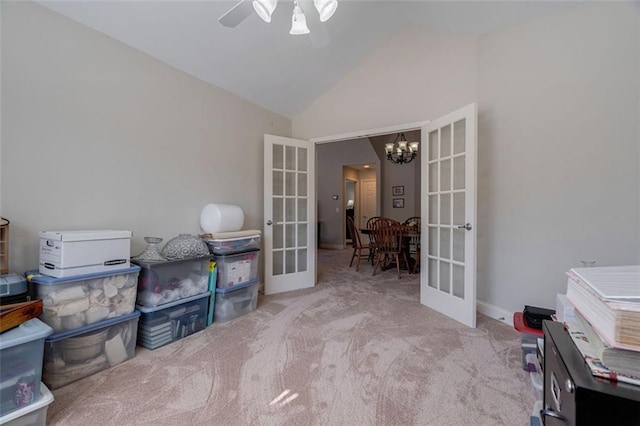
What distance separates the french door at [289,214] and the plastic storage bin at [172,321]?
1.08m

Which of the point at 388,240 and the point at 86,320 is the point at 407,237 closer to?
the point at 388,240

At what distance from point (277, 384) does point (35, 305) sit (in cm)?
127

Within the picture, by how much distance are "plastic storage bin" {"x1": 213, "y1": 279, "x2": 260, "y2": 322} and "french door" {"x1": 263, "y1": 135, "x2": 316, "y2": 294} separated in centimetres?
57

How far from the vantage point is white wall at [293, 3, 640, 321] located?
1971mm

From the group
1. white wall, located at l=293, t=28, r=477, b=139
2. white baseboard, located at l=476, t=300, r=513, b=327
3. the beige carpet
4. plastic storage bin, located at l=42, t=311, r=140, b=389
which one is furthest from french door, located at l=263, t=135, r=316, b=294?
white baseboard, located at l=476, t=300, r=513, b=327

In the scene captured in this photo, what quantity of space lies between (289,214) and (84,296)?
2.25m

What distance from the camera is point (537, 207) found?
2.38m

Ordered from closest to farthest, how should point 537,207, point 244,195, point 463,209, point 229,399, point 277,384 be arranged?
1. point 229,399
2. point 277,384
3. point 537,207
4. point 463,209
5. point 244,195

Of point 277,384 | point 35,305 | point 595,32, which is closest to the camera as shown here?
point 35,305

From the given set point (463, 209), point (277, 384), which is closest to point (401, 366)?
point (277, 384)

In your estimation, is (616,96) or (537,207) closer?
(616,96)

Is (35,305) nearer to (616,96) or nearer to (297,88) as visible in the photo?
(297,88)

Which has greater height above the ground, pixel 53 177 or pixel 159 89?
pixel 159 89

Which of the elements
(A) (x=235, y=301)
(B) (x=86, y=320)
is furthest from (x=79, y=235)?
(A) (x=235, y=301)
